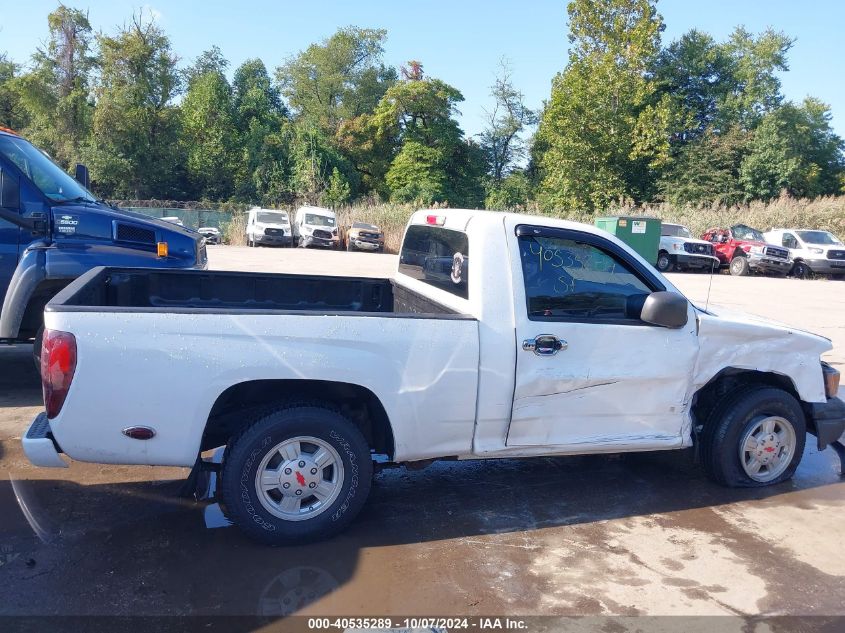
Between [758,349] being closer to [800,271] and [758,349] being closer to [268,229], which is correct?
[800,271]

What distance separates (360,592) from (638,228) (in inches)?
963

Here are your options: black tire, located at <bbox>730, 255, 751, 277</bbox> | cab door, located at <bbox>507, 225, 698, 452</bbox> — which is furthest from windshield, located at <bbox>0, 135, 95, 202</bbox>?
black tire, located at <bbox>730, 255, 751, 277</bbox>

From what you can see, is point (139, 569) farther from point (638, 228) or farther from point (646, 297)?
point (638, 228)

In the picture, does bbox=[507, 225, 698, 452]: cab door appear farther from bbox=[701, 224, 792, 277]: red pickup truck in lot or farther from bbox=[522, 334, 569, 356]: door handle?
bbox=[701, 224, 792, 277]: red pickup truck in lot

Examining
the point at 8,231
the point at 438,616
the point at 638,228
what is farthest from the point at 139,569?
the point at 638,228

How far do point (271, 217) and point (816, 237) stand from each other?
78.3ft

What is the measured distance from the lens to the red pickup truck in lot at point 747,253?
27.2m

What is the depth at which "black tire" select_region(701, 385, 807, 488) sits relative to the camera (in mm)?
4742

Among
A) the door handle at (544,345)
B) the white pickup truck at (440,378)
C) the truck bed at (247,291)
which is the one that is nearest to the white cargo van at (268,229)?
the truck bed at (247,291)

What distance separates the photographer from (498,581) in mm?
3619

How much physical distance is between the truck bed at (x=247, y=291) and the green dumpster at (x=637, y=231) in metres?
21.2

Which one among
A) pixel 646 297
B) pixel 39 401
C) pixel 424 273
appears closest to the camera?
pixel 646 297

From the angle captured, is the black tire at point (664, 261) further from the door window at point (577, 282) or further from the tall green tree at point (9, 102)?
the tall green tree at point (9, 102)

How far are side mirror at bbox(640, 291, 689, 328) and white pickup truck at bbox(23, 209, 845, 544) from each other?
0.01 metres
